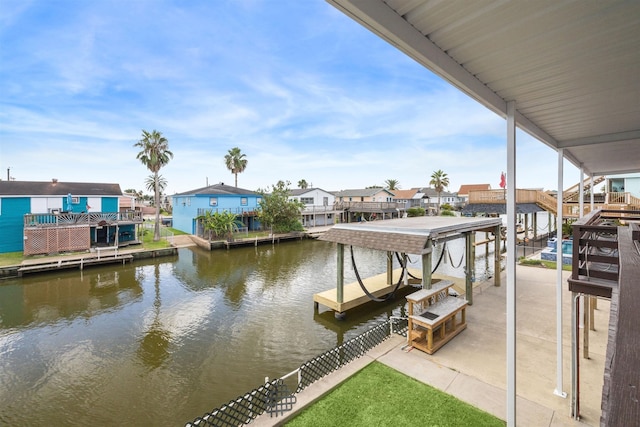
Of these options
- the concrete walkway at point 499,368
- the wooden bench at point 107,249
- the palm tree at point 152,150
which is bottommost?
the concrete walkway at point 499,368

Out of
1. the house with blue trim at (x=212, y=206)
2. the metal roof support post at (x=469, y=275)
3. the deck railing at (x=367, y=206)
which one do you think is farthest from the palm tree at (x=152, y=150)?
the metal roof support post at (x=469, y=275)

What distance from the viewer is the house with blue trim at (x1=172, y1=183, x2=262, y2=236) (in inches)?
1283

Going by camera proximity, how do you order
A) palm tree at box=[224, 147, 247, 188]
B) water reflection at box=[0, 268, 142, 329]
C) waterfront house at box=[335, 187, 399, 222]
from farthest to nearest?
1. palm tree at box=[224, 147, 247, 188]
2. waterfront house at box=[335, 187, 399, 222]
3. water reflection at box=[0, 268, 142, 329]

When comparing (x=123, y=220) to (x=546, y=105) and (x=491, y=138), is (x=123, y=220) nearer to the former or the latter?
(x=546, y=105)

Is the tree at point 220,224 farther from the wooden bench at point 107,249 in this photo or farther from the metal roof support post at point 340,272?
the metal roof support post at point 340,272

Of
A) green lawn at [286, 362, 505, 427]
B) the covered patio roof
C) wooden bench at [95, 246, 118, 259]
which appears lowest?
green lawn at [286, 362, 505, 427]

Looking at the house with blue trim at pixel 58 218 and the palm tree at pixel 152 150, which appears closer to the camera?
the house with blue trim at pixel 58 218

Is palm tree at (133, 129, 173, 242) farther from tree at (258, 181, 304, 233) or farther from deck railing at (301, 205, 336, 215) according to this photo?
deck railing at (301, 205, 336, 215)

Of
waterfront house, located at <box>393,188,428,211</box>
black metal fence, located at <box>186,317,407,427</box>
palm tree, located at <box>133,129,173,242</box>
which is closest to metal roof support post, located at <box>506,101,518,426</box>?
black metal fence, located at <box>186,317,407,427</box>

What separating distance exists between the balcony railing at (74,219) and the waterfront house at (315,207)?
21.1 metres

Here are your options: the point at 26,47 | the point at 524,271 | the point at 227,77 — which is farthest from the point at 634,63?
the point at 227,77

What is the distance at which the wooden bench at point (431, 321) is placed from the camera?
7.60 meters

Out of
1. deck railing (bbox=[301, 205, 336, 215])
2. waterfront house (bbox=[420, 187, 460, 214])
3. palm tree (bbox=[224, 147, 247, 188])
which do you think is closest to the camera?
deck railing (bbox=[301, 205, 336, 215])

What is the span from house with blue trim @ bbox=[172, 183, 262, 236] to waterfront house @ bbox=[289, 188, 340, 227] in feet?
23.2
